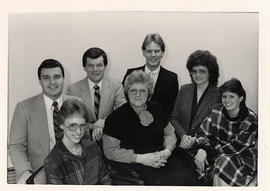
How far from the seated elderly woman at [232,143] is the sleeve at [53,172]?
22.9 inches

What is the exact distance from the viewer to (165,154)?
5.82ft

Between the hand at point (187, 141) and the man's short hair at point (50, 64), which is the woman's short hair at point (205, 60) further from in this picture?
the man's short hair at point (50, 64)

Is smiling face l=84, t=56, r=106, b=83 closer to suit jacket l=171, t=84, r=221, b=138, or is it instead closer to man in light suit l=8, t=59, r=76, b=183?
man in light suit l=8, t=59, r=76, b=183

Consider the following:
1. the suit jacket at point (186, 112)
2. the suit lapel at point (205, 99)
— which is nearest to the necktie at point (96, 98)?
the suit jacket at point (186, 112)

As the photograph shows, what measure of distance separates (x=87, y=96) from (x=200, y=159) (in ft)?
1.80

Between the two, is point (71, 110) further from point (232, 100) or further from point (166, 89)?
point (232, 100)

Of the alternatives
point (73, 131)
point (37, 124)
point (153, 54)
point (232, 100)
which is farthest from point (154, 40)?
point (37, 124)

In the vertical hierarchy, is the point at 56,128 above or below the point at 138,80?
below

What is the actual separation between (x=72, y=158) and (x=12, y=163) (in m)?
0.27

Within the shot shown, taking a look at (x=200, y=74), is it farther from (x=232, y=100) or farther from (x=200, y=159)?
(x=200, y=159)

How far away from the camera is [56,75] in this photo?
1797 millimetres

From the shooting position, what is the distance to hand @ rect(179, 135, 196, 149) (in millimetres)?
1779

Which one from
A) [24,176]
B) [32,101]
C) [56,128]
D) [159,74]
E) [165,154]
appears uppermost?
[159,74]
